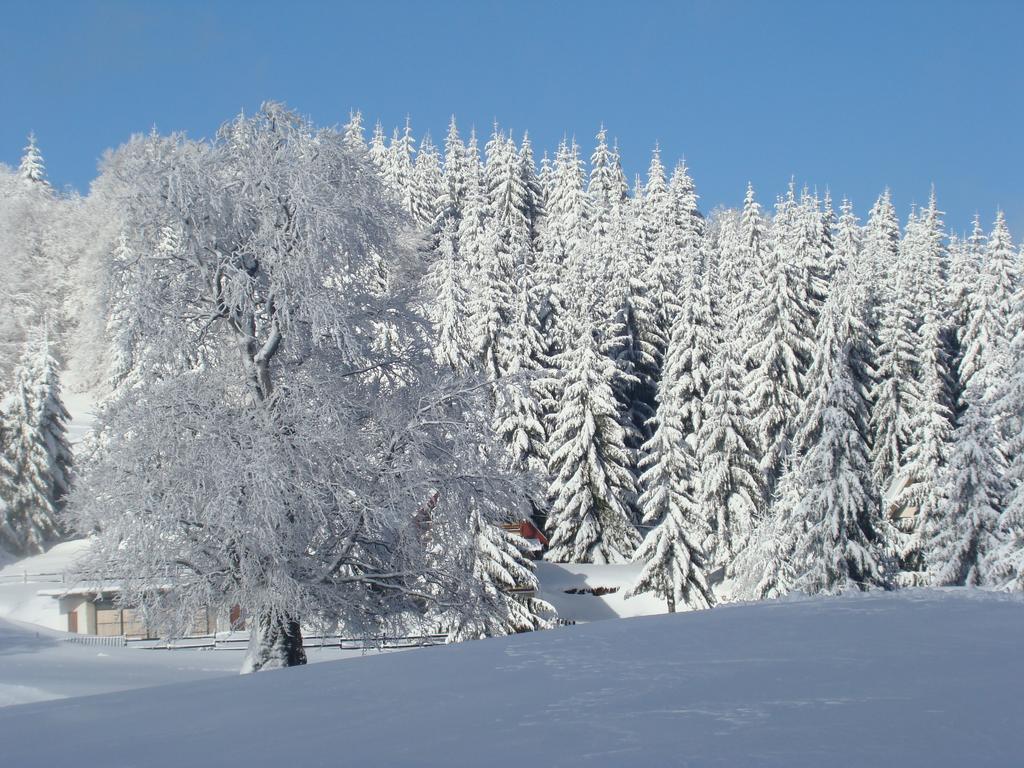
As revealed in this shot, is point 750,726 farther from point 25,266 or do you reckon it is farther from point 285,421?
point 25,266

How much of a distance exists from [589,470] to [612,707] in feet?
132

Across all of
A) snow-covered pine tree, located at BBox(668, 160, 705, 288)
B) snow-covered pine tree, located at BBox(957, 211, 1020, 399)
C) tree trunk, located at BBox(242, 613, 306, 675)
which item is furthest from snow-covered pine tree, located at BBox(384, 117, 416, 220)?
tree trunk, located at BBox(242, 613, 306, 675)

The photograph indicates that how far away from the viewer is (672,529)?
39719 millimetres

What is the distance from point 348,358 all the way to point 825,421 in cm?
2121

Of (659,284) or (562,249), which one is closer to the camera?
(659,284)

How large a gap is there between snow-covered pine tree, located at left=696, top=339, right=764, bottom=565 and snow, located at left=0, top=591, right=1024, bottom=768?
3612 cm

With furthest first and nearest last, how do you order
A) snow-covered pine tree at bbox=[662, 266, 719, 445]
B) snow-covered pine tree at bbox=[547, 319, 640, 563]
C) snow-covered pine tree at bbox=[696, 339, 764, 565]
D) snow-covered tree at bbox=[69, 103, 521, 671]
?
snow-covered pine tree at bbox=[662, 266, 719, 445]
snow-covered pine tree at bbox=[547, 319, 640, 563]
snow-covered pine tree at bbox=[696, 339, 764, 565]
snow-covered tree at bbox=[69, 103, 521, 671]

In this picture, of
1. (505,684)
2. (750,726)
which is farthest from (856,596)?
(750,726)

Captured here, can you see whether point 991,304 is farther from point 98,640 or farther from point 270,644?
point 270,644

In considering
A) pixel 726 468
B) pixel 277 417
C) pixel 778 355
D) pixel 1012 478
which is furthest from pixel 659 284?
pixel 277 417

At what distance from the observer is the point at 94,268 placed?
1745 cm

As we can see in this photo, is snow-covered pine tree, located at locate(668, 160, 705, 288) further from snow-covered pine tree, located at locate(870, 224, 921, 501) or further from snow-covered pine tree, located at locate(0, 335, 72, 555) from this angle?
snow-covered pine tree, located at locate(0, 335, 72, 555)

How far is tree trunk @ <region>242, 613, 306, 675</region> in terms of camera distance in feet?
53.5

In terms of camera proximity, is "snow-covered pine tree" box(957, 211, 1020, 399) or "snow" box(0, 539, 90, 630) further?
"snow-covered pine tree" box(957, 211, 1020, 399)
